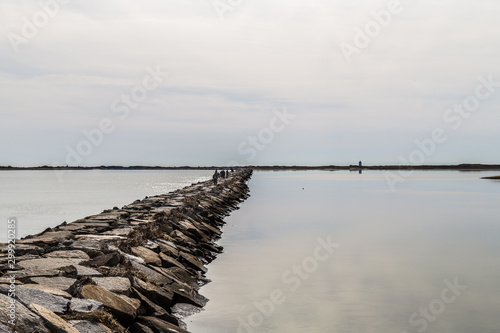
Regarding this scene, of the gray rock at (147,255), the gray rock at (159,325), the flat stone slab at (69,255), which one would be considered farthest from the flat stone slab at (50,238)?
the gray rock at (159,325)

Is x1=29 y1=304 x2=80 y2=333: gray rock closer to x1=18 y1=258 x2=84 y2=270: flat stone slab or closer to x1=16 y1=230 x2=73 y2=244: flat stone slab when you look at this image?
x1=18 y1=258 x2=84 y2=270: flat stone slab

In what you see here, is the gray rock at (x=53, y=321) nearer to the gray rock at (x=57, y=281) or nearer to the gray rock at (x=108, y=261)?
the gray rock at (x=57, y=281)

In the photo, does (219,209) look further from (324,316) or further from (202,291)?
(324,316)

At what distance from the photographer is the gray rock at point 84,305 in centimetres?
592

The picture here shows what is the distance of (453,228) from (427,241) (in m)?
4.11

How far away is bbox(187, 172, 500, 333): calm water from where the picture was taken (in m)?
7.76

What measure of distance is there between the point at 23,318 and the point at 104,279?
2.15 meters

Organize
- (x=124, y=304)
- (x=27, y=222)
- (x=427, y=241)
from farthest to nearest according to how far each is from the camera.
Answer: (x=27, y=222)
(x=427, y=241)
(x=124, y=304)

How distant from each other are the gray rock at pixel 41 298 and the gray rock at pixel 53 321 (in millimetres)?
164

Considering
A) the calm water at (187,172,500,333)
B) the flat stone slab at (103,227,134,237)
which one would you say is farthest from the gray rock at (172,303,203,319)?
the flat stone slab at (103,227,134,237)

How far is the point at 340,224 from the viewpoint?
20828mm

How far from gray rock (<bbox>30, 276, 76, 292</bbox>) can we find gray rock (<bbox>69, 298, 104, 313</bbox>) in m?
0.49

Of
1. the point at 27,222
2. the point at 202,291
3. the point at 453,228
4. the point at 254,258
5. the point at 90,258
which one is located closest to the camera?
the point at 90,258

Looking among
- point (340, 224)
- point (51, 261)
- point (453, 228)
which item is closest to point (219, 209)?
point (340, 224)
